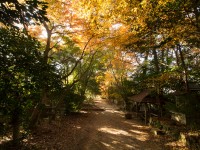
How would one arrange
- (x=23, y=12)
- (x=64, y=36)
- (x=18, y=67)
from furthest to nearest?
(x=64, y=36)
(x=18, y=67)
(x=23, y=12)

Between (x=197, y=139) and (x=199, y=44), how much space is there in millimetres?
5805

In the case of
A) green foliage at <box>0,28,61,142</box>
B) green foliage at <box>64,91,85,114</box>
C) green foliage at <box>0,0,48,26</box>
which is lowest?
green foliage at <box>64,91,85,114</box>

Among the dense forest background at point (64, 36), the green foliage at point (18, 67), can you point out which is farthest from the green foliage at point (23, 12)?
the green foliage at point (18, 67)

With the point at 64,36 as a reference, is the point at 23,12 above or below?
below

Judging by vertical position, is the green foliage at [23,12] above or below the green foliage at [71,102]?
above

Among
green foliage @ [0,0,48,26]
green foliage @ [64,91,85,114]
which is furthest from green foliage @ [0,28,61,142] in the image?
green foliage @ [64,91,85,114]

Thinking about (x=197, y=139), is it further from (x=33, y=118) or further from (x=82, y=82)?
(x=82, y=82)

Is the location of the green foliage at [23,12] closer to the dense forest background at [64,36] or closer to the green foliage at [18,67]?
the dense forest background at [64,36]

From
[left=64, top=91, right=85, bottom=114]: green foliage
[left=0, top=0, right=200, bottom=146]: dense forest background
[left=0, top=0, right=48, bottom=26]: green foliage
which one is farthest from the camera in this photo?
[left=64, top=91, right=85, bottom=114]: green foliage

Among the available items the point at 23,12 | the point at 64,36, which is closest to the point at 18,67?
the point at 23,12

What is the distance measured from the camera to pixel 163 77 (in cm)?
1446

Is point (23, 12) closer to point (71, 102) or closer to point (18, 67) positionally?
point (18, 67)

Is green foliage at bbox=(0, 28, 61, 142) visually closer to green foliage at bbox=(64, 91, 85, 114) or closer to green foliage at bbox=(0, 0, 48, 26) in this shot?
green foliage at bbox=(0, 0, 48, 26)

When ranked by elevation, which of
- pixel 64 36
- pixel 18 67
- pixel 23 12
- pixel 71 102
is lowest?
pixel 71 102
